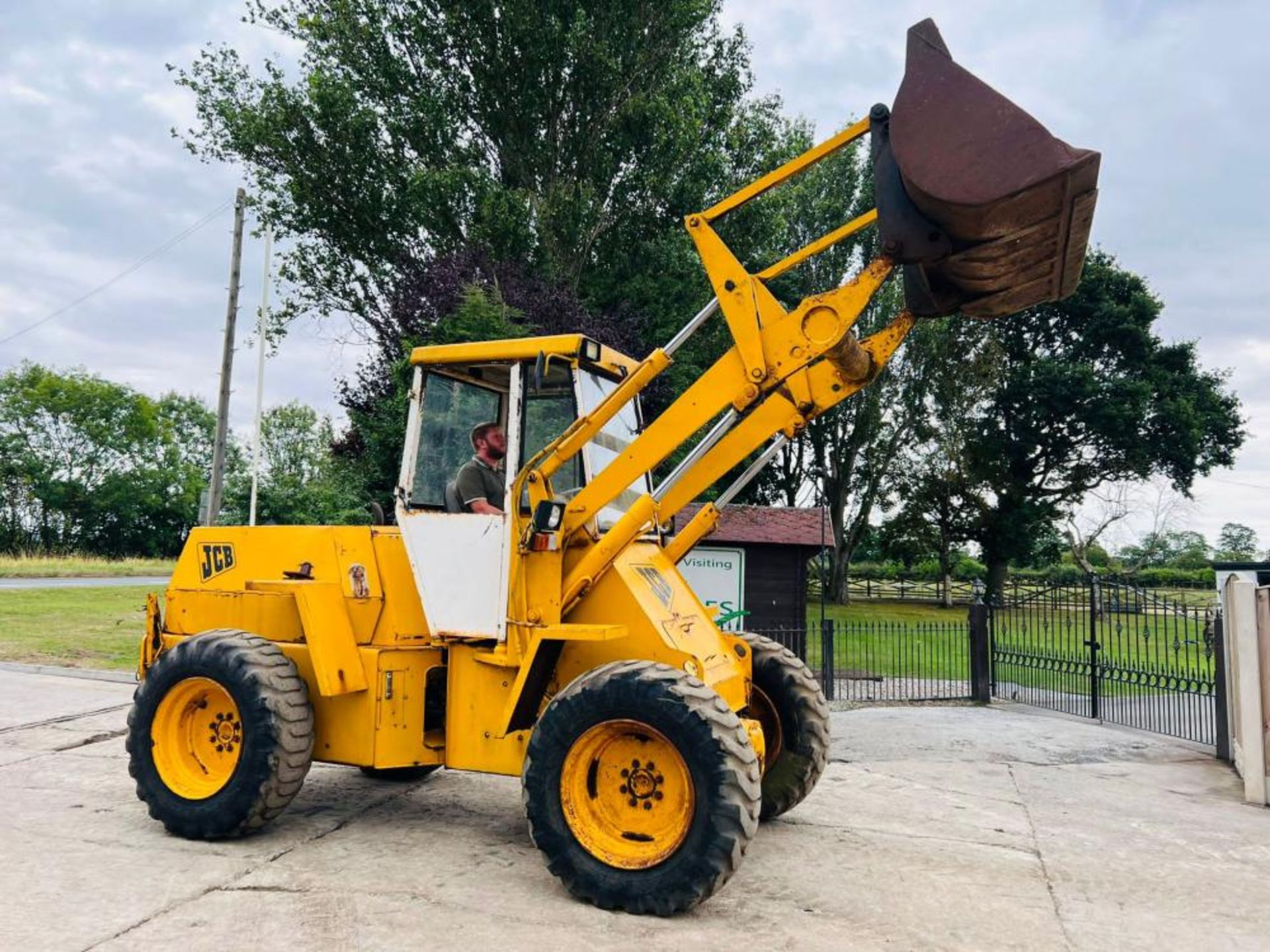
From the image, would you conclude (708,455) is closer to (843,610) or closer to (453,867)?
(453,867)

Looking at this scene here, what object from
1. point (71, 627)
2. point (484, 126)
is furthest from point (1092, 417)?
point (71, 627)

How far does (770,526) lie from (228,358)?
12.6 m

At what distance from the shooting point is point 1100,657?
36.8ft

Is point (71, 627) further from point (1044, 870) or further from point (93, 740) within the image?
point (1044, 870)

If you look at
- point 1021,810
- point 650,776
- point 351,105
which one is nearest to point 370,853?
point 650,776

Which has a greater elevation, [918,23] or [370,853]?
[918,23]

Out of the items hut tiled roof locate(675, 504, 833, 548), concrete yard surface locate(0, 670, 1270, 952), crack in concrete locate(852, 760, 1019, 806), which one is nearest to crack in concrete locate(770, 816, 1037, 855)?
concrete yard surface locate(0, 670, 1270, 952)

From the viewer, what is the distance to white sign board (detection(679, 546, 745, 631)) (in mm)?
13195

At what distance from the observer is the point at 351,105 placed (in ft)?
61.0

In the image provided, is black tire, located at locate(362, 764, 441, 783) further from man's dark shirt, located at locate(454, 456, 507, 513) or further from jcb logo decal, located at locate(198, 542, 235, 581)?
man's dark shirt, located at locate(454, 456, 507, 513)

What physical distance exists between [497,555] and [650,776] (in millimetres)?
1492

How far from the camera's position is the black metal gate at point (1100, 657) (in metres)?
10.2

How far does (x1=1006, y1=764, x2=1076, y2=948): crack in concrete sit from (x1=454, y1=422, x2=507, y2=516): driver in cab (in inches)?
139

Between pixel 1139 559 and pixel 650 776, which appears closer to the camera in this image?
pixel 650 776
